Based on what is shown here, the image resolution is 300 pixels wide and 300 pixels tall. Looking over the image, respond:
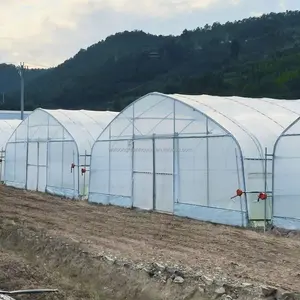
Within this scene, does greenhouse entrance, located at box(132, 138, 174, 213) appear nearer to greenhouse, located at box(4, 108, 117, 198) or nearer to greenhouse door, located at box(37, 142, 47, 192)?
greenhouse, located at box(4, 108, 117, 198)

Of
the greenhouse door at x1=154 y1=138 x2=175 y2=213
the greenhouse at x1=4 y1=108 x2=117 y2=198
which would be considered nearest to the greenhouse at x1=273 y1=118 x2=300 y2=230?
the greenhouse door at x1=154 y1=138 x2=175 y2=213

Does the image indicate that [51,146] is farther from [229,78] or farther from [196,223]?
[229,78]

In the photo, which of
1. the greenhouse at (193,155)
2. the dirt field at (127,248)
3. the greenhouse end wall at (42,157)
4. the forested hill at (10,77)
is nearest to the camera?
the dirt field at (127,248)

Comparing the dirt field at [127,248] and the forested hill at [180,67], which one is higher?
the forested hill at [180,67]

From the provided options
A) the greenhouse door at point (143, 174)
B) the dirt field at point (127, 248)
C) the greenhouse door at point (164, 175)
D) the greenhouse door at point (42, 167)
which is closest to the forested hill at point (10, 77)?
the greenhouse door at point (42, 167)

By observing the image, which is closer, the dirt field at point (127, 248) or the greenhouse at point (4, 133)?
the dirt field at point (127, 248)

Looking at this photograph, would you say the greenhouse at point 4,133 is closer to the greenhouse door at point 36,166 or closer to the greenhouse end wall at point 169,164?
the greenhouse door at point 36,166

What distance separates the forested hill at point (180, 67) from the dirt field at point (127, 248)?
127 feet

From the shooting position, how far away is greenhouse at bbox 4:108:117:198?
2569 cm

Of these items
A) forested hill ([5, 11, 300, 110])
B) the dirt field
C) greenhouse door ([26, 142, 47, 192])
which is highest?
forested hill ([5, 11, 300, 110])

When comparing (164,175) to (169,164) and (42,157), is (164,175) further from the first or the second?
(42,157)

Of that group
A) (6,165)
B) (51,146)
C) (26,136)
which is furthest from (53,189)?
(6,165)

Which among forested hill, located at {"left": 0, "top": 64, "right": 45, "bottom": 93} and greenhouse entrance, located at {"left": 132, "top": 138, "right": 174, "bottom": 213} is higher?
forested hill, located at {"left": 0, "top": 64, "right": 45, "bottom": 93}

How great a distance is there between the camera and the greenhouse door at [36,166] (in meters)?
28.4
